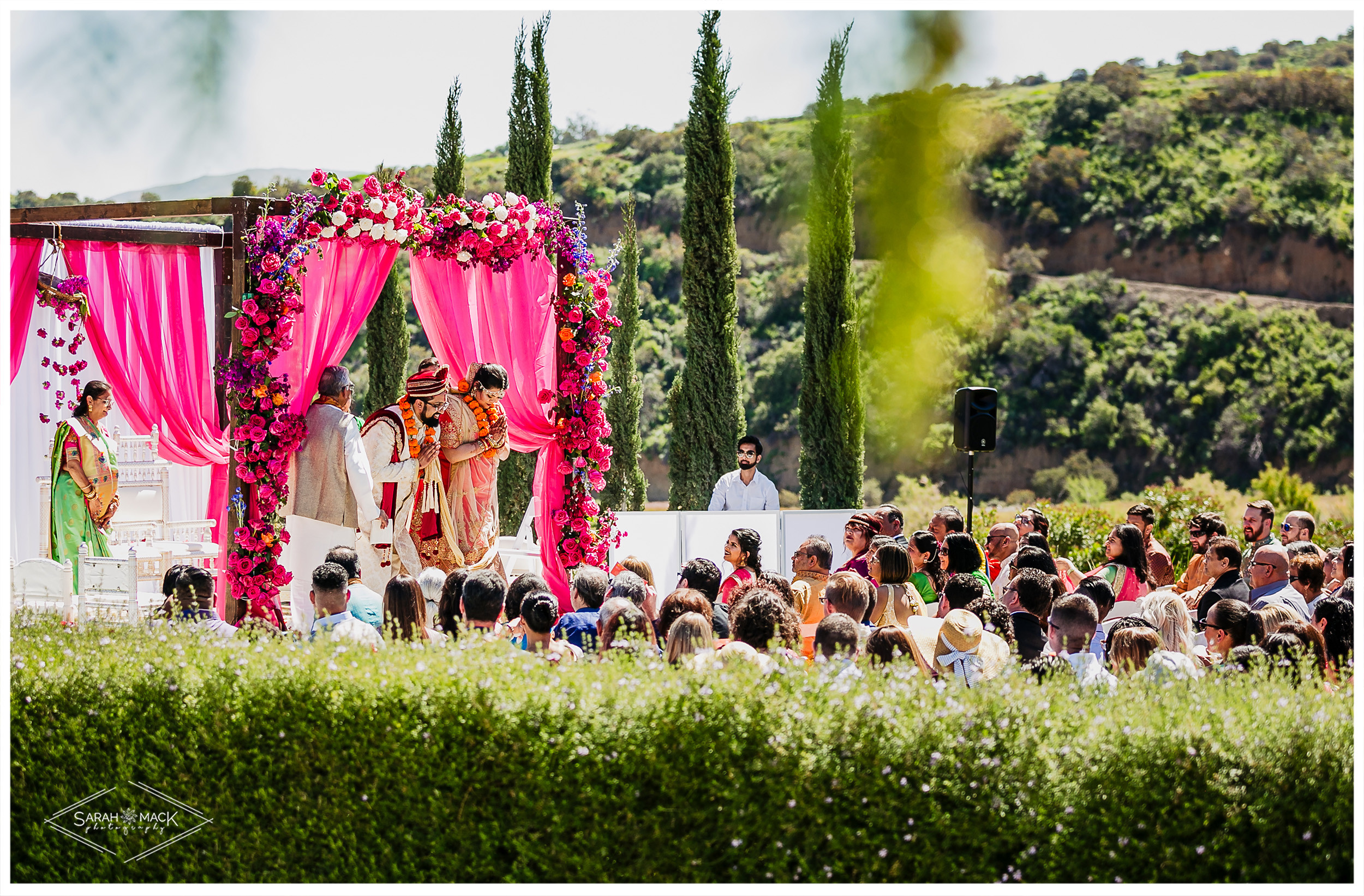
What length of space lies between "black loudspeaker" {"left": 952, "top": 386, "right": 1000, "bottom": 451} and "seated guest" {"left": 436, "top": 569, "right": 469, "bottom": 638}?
5.02 metres

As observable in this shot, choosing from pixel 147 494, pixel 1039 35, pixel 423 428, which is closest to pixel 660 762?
pixel 423 428

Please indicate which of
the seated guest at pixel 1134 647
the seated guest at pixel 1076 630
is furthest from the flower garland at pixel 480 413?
the seated guest at pixel 1134 647

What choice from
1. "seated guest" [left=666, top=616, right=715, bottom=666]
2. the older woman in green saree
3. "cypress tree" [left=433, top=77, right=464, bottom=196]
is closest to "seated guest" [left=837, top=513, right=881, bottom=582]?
"seated guest" [left=666, top=616, right=715, bottom=666]

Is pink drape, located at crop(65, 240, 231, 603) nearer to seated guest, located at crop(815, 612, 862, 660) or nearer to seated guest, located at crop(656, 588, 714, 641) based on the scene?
seated guest, located at crop(656, 588, 714, 641)

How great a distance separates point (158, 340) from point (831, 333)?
332 inches

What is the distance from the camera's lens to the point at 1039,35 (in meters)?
39.1

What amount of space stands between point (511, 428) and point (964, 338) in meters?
28.7

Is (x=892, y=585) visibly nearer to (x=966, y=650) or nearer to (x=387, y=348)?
(x=966, y=650)

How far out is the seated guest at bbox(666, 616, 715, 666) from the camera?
4156 millimetres

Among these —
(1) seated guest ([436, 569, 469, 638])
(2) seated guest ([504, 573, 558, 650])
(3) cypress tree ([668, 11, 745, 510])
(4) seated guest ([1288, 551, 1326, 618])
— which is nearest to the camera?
(1) seated guest ([436, 569, 469, 638])

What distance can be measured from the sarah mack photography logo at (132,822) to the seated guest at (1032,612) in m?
3.01

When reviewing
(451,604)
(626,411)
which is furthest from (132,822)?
(626,411)

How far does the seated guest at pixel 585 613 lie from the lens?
15.5ft

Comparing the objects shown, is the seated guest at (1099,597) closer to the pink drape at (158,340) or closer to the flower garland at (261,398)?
the flower garland at (261,398)
